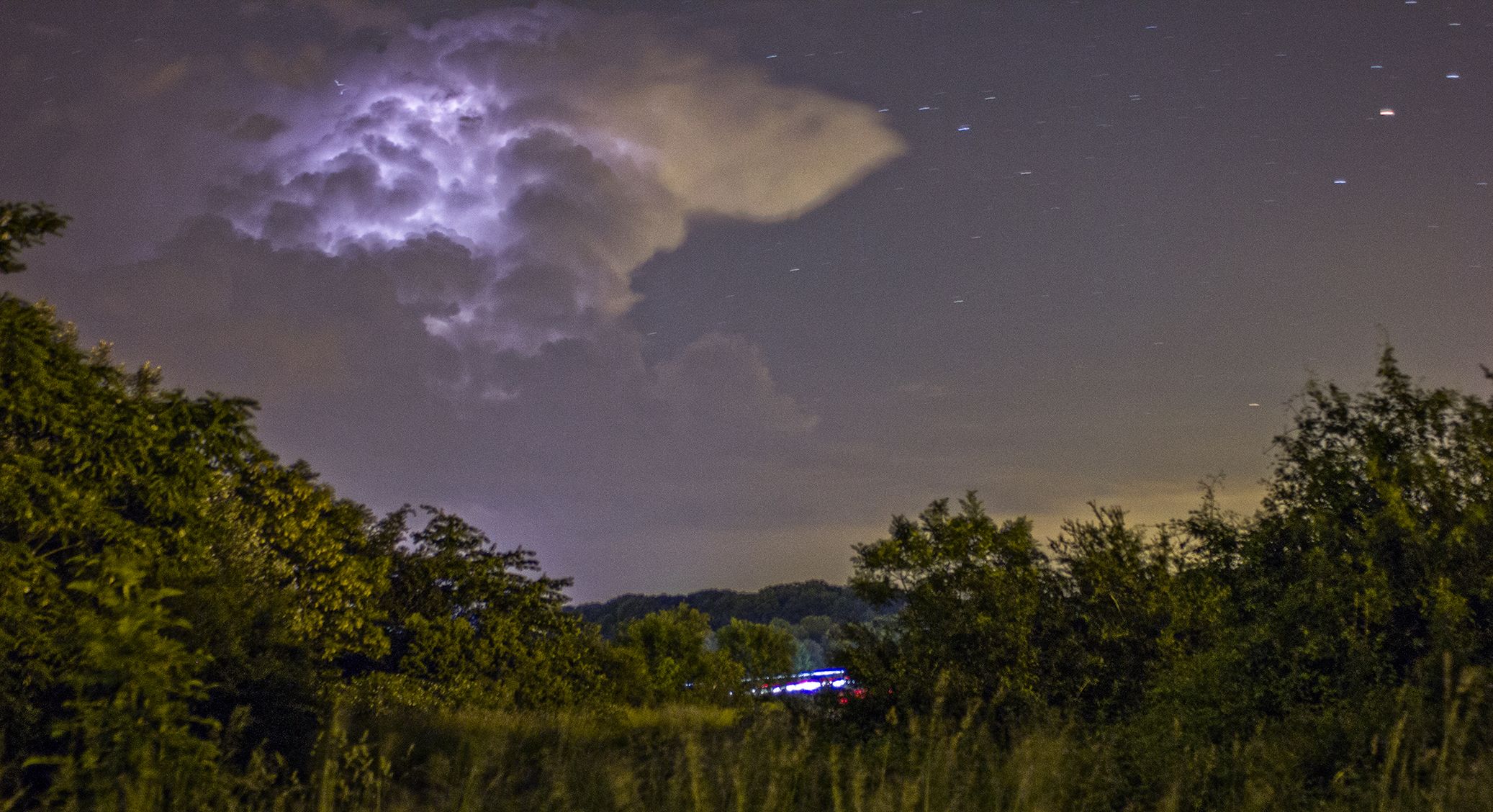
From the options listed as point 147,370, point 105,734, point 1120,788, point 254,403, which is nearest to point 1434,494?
point 1120,788

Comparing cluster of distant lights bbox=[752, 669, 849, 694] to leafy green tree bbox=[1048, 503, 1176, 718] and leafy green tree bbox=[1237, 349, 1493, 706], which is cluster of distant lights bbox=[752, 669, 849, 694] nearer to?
leafy green tree bbox=[1048, 503, 1176, 718]

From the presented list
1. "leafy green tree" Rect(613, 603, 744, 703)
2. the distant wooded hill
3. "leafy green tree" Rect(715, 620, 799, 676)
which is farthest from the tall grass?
the distant wooded hill

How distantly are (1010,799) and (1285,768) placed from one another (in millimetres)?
2577

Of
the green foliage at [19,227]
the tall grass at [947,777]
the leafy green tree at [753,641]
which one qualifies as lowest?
the tall grass at [947,777]

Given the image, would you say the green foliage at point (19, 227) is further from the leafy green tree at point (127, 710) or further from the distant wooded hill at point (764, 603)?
the distant wooded hill at point (764, 603)

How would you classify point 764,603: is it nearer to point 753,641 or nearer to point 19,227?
point 753,641

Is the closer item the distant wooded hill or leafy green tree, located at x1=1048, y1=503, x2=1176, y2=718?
leafy green tree, located at x1=1048, y1=503, x2=1176, y2=718

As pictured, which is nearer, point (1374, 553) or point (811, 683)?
point (1374, 553)

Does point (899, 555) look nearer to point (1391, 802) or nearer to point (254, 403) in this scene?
point (1391, 802)

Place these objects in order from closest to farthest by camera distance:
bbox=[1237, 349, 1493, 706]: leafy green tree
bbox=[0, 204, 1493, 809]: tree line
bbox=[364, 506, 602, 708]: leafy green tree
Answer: bbox=[0, 204, 1493, 809]: tree line → bbox=[1237, 349, 1493, 706]: leafy green tree → bbox=[364, 506, 602, 708]: leafy green tree

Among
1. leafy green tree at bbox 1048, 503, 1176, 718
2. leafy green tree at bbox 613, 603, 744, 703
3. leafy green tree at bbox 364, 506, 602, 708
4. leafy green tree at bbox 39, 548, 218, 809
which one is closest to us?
leafy green tree at bbox 39, 548, 218, 809

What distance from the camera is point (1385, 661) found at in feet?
29.5

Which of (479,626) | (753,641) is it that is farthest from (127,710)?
(753,641)

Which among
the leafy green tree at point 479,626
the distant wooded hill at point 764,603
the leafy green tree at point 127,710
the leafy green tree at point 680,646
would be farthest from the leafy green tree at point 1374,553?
the distant wooded hill at point 764,603
